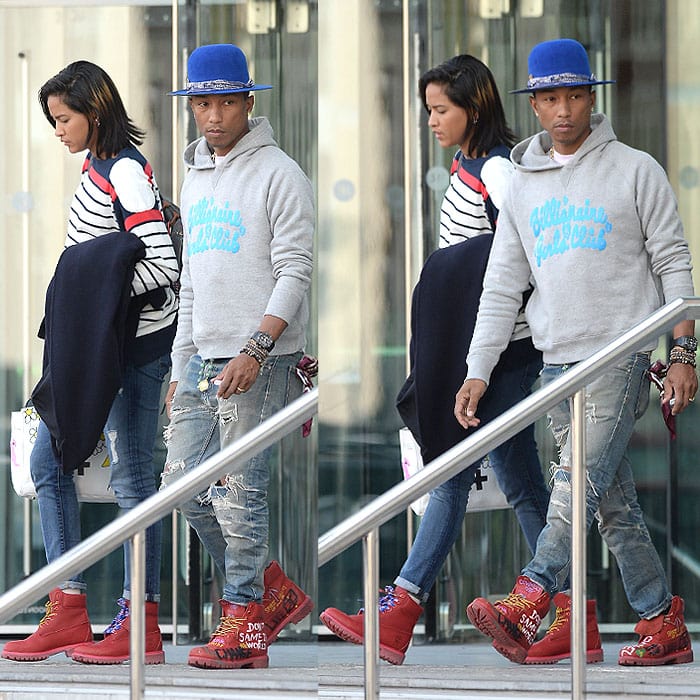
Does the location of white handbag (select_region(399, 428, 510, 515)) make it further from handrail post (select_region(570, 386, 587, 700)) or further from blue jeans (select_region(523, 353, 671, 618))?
handrail post (select_region(570, 386, 587, 700))

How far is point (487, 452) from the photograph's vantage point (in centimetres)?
247

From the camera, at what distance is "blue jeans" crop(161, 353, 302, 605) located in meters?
3.31

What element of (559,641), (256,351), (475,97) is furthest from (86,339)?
(559,641)

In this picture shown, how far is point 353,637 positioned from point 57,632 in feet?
2.81

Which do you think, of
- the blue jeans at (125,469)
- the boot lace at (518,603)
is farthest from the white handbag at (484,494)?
the blue jeans at (125,469)

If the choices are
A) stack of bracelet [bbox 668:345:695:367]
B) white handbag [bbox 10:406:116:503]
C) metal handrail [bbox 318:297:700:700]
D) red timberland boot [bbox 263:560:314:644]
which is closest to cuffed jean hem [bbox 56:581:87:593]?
white handbag [bbox 10:406:116:503]

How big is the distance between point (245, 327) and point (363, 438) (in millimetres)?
1180

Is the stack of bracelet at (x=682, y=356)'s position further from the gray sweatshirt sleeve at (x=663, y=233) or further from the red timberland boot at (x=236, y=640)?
the red timberland boot at (x=236, y=640)

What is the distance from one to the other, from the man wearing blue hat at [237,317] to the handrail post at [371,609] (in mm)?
850

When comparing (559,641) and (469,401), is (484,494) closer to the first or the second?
(469,401)

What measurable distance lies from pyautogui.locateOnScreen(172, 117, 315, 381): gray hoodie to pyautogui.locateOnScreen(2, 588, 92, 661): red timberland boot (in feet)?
2.46

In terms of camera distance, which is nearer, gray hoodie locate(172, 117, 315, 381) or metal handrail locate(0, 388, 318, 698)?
metal handrail locate(0, 388, 318, 698)

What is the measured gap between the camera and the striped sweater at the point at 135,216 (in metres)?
3.54

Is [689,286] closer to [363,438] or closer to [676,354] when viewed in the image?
[676,354]
